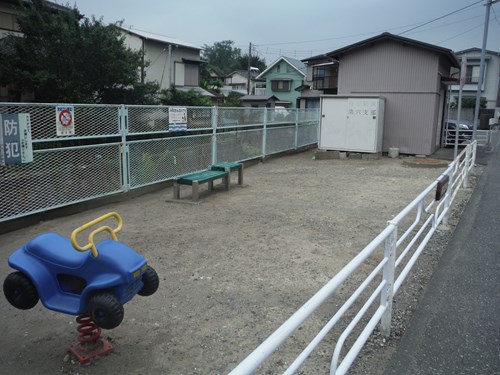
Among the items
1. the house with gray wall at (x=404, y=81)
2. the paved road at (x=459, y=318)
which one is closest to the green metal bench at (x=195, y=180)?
the paved road at (x=459, y=318)

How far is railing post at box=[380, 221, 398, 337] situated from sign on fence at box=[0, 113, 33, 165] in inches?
185

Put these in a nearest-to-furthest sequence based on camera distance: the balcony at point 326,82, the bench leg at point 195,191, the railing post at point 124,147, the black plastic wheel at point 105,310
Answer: the black plastic wheel at point 105,310 → the railing post at point 124,147 → the bench leg at point 195,191 → the balcony at point 326,82

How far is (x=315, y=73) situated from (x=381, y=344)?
1267 inches

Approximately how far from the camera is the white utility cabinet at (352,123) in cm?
1368

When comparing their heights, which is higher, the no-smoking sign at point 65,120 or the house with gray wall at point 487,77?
the house with gray wall at point 487,77

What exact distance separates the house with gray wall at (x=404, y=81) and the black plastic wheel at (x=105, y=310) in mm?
13962

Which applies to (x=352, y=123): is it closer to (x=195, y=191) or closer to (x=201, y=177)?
(x=201, y=177)

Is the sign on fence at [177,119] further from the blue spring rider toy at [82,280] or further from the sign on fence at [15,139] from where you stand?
the blue spring rider toy at [82,280]

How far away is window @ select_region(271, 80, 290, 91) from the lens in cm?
4559

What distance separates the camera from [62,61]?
1233 cm

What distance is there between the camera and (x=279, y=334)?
62.6 inches

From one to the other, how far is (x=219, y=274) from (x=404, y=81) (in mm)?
12678

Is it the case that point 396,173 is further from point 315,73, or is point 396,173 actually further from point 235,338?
point 315,73

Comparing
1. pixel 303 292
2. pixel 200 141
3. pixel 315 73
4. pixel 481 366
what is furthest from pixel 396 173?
pixel 315 73
